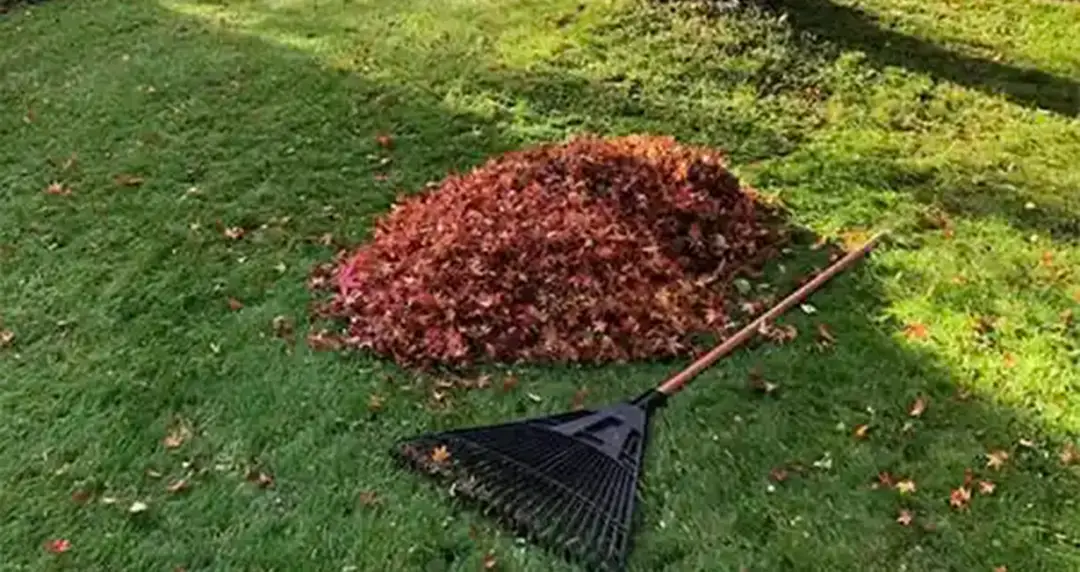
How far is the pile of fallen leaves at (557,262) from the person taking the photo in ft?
12.1

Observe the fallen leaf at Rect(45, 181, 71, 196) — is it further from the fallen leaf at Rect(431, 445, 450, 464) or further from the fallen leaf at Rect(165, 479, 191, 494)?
the fallen leaf at Rect(431, 445, 450, 464)

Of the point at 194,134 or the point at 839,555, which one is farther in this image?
the point at 194,134

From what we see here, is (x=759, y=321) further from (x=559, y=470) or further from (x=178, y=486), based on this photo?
(x=178, y=486)

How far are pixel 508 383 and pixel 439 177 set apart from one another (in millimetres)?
1462

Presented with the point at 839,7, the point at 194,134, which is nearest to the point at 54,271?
the point at 194,134

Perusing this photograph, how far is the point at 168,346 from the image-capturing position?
3785 millimetres

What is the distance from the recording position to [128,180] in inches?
190

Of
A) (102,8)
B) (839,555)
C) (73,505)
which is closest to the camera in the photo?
(839,555)

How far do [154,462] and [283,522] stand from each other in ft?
1.58

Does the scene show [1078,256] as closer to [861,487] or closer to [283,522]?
[861,487]

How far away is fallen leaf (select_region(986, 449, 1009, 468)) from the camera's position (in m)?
3.21

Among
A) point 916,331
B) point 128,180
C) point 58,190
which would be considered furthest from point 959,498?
point 58,190

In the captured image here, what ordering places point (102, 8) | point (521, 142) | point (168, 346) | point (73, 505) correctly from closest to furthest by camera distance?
point (73, 505) < point (168, 346) < point (521, 142) < point (102, 8)

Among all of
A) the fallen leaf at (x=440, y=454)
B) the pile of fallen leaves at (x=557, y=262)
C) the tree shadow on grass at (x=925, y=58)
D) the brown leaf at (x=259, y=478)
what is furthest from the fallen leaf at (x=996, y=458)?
the tree shadow on grass at (x=925, y=58)
